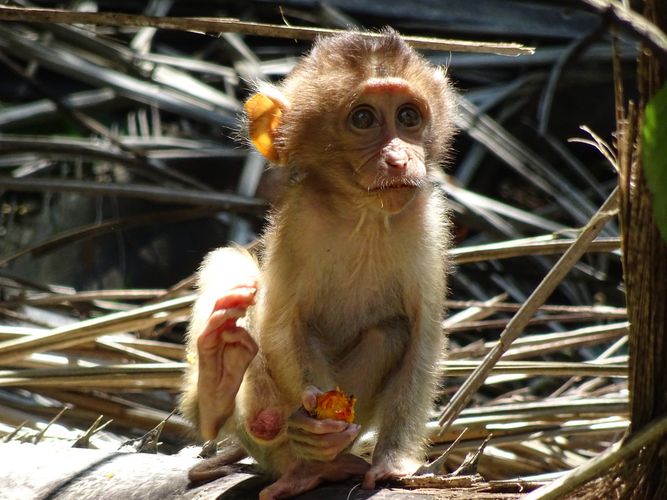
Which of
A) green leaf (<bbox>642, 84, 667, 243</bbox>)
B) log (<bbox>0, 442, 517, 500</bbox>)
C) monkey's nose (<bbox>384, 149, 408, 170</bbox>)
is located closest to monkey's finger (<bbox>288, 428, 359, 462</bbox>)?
log (<bbox>0, 442, 517, 500</bbox>)

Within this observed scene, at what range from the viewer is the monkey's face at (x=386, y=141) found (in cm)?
356

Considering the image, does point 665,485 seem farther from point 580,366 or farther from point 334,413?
point 580,366

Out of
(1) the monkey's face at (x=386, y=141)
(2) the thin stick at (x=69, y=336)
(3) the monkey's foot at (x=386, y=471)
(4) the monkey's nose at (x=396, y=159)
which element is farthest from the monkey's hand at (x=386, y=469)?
(2) the thin stick at (x=69, y=336)

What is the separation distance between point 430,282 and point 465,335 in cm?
266

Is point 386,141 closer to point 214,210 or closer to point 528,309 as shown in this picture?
point 528,309

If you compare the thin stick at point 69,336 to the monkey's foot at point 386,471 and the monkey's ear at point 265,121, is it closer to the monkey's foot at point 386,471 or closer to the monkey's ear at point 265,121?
the monkey's ear at point 265,121

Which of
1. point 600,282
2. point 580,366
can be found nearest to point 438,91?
point 580,366

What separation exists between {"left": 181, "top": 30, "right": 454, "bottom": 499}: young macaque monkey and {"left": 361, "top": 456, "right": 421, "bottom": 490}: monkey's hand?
0.16 feet

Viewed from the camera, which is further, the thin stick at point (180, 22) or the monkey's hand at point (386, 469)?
the monkey's hand at point (386, 469)

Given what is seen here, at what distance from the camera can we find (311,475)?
10.7ft

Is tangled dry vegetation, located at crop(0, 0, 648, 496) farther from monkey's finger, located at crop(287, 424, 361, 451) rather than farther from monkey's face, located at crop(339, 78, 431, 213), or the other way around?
monkey's finger, located at crop(287, 424, 361, 451)

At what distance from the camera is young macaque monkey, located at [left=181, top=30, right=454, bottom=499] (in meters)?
3.56

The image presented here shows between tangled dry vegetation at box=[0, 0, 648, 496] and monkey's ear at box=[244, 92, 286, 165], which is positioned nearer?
monkey's ear at box=[244, 92, 286, 165]

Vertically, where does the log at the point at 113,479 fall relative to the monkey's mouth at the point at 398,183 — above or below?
below
